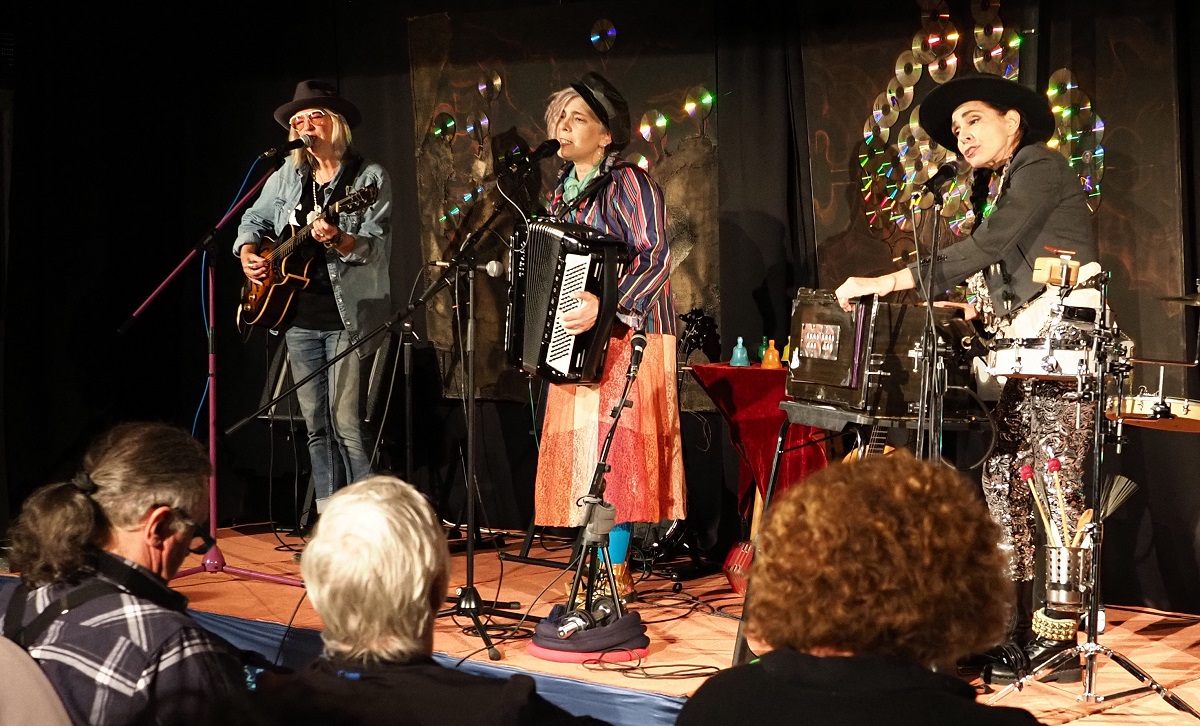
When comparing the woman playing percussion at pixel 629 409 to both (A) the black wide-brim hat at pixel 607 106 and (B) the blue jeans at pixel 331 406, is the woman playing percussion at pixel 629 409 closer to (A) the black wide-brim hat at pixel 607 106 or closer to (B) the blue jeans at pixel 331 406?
(A) the black wide-brim hat at pixel 607 106

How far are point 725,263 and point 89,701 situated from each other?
4.22m

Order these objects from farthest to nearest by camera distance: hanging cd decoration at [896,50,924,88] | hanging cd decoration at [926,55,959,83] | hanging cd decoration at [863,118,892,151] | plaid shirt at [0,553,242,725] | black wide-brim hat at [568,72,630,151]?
hanging cd decoration at [863,118,892,151], hanging cd decoration at [896,50,924,88], hanging cd decoration at [926,55,959,83], black wide-brim hat at [568,72,630,151], plaid shirt at [0,553,242,725]

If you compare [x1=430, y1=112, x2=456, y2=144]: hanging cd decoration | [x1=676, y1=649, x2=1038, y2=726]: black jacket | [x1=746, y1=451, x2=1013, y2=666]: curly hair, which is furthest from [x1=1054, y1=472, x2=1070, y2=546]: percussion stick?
[x1=430, y1=112, x2=456, y2=144]: hanging cd decoration

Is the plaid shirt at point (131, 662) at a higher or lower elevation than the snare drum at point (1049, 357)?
lower

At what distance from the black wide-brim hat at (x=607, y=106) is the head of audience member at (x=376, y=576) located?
122 inches

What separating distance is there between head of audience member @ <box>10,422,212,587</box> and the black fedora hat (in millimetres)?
3367

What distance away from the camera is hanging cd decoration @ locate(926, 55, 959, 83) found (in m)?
5.23

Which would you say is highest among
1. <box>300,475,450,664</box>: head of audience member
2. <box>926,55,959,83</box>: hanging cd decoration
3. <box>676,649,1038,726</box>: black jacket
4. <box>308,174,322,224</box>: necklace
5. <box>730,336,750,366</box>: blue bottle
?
<box>926,55,959,83</box>: hanging cd decoration

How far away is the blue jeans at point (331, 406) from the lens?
5484mm

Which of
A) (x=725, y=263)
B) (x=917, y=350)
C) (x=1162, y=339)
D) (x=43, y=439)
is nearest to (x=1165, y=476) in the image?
(x=1162, y=339)

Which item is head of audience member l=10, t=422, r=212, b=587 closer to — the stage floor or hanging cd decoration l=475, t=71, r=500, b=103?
the stage floor

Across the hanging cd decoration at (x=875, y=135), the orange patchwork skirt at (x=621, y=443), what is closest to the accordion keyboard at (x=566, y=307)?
the orange patchwork skirt at (x=621, y=443)

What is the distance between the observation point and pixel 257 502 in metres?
6.88

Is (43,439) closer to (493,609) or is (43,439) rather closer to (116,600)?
(493,609)
